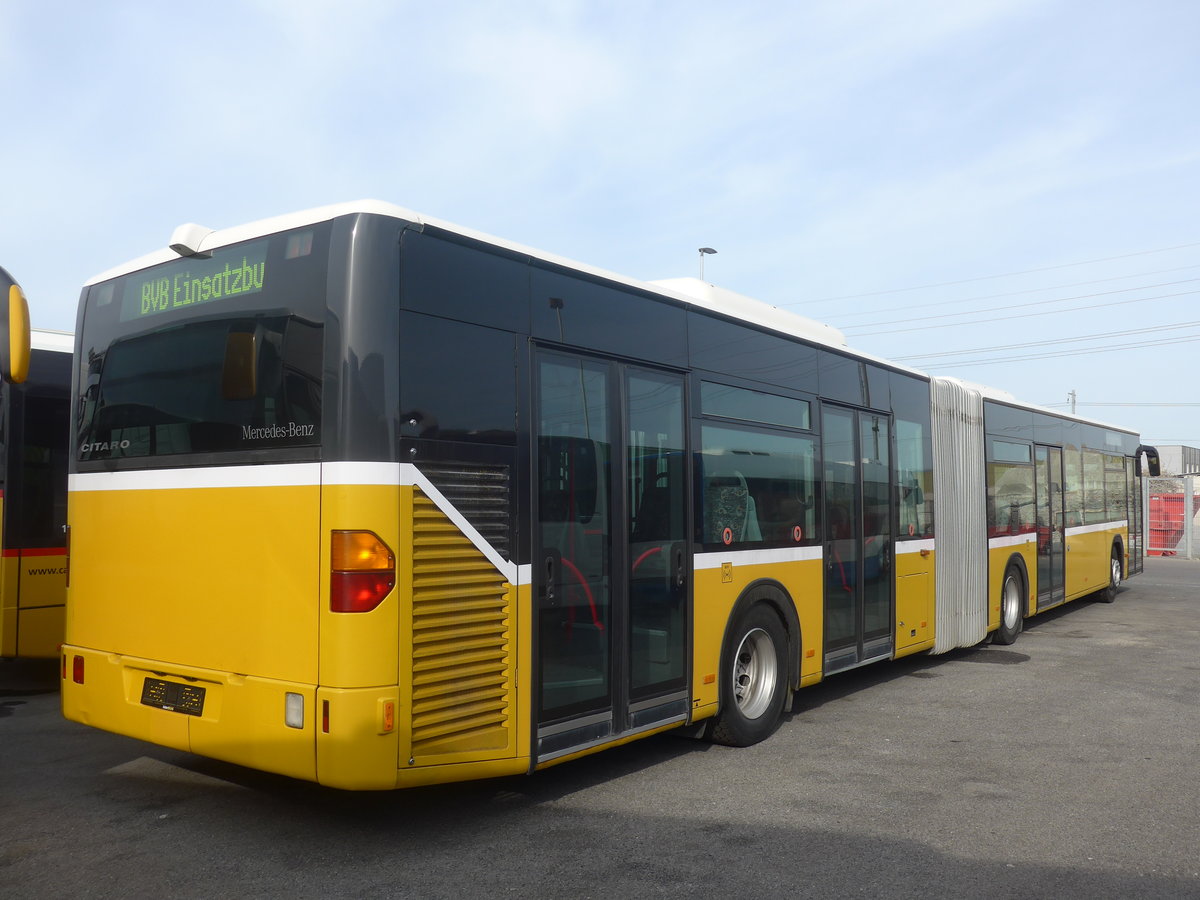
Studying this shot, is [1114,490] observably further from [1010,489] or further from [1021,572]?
[1010,489]

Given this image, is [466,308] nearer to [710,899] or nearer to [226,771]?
[710,899]

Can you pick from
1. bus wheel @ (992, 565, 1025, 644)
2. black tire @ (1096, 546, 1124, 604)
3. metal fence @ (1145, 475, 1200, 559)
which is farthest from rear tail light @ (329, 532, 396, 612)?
metal fence @ (1145, 475, 1200, 559)

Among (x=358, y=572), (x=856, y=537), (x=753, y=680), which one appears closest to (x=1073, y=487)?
(x=856, y=537)

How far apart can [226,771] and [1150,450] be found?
63.4 feet

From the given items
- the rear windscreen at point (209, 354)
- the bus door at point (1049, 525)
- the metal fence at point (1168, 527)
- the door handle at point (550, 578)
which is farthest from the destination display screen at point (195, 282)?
the metal fence at point (1168, 527)

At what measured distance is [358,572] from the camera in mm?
4477

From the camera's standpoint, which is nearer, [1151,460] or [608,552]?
[608,552]

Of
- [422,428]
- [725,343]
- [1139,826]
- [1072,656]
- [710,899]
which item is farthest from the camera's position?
[1072,656]

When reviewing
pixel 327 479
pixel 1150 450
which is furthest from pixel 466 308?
pixel 1150 450

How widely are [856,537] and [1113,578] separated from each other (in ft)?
36.2

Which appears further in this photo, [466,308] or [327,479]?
[466,308]

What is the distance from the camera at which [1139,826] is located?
534cm

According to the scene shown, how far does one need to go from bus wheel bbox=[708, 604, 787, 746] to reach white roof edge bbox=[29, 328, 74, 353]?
634cm

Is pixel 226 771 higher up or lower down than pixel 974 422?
lower down
